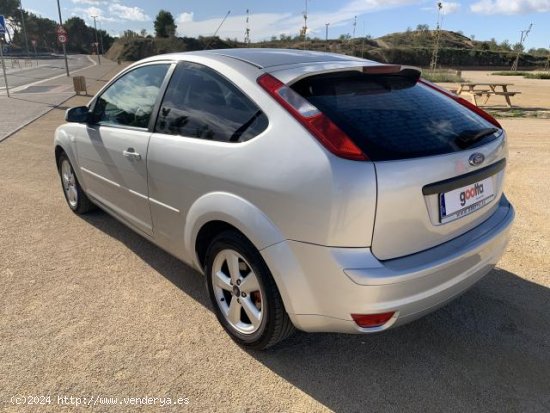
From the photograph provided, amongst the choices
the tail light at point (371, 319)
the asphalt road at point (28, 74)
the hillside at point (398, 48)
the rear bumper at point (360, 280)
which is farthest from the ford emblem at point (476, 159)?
the hillside at point (398, 48)

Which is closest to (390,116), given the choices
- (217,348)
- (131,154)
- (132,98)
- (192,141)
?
(192,141)

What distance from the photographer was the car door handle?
3158mm

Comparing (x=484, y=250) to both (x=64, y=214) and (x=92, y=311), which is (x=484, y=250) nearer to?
(x=92, y=311)

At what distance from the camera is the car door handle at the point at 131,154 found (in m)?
3.16

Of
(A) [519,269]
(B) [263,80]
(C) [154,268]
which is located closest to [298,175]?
(B) [263,80]

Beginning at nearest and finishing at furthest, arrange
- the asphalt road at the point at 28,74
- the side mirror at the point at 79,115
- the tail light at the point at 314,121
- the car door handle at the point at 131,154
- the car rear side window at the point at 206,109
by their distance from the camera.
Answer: the tail light at the point at 314,121
the car rear side window at the point at 206,109
the car door handle at the point at 131,154
the side mirror at the point at 79,115
the asphalt road at the point at 28,74

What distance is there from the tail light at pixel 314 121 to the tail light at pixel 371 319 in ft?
2.40

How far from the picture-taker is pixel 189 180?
2697mm

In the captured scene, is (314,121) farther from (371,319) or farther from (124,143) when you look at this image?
(124,143)

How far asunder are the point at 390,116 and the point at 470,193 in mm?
594

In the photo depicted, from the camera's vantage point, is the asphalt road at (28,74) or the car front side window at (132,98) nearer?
the car front side window at (132,98)

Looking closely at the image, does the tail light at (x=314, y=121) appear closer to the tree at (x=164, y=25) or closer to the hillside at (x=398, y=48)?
the hillside at (x=398, y=48)

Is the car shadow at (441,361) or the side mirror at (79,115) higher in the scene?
the side mirror at (79,115)

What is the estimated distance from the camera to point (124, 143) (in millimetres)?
3340
